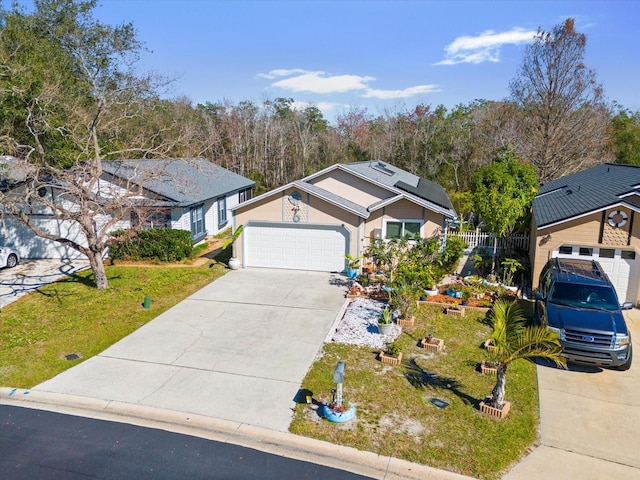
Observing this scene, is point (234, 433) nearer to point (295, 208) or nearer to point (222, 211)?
point (295, 208)

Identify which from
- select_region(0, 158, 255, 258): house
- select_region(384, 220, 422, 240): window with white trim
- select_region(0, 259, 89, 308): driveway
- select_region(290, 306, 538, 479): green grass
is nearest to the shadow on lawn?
select_region(290, 306, 538, 479): green grass

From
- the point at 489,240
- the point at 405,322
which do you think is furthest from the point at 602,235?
the point at 405,322

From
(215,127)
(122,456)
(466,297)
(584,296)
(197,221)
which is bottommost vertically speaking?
(122,456)

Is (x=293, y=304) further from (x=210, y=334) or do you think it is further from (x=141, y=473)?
(x=141, y=473)

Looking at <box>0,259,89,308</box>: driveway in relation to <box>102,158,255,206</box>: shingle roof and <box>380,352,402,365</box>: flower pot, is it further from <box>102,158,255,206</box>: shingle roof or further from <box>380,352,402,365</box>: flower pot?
<box>380,352,402,365</box>: flower pot

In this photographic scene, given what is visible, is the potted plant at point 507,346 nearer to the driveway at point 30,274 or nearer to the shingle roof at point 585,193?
the shingle roof at point 585,193

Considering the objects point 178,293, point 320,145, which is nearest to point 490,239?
point 178,293
